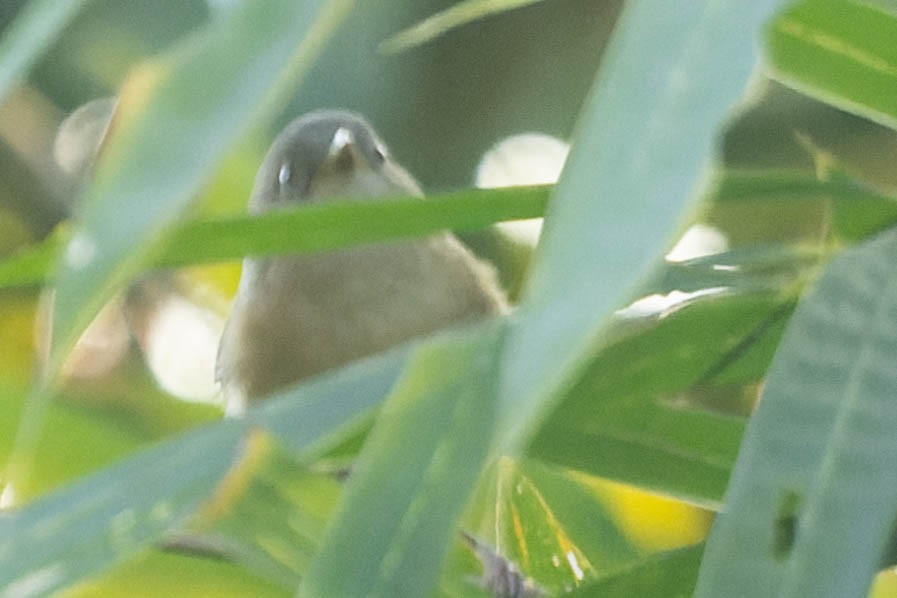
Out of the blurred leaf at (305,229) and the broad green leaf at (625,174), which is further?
the blurred leaf at (305,229)

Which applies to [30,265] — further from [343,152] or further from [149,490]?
[343,152]

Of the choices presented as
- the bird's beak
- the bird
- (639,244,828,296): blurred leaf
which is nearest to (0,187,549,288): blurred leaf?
(639,244,828,296): blurred leaf

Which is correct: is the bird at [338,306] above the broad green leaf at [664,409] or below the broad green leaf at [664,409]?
below

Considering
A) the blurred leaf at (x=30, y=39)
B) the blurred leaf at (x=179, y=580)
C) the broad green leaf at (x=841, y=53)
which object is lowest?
the blurred leaf at (x=179, y=580)

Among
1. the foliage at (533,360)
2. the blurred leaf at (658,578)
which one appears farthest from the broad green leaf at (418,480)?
the blurred leaf at (658,578)

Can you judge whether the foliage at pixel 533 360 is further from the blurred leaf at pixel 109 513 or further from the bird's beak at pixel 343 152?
the bird's beak at pixel 343 152

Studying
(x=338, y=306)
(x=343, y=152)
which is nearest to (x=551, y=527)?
(x=338, y=306)

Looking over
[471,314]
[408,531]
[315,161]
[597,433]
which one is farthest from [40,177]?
[408,531]

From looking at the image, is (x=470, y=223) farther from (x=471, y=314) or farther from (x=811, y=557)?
(x=471, y=314)
